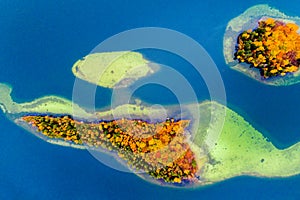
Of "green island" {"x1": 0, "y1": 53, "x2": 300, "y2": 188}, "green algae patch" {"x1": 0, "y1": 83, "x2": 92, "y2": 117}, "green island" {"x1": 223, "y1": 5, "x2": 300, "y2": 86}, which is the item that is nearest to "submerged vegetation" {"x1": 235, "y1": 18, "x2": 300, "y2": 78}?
"green island" {"x1": 223, "y1": 5, "x2": 300, "y2": 86}

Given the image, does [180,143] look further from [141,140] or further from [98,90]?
[98,90]

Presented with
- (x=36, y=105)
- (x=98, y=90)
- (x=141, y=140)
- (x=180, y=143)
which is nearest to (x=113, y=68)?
(x=98, y=90)

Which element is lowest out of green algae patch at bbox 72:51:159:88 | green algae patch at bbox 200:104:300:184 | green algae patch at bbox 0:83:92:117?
green algae patch at bbox 200:104:300:184

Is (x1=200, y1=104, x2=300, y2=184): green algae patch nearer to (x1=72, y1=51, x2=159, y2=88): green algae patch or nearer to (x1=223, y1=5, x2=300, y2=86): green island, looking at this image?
(x1=223, y1=5, x2=300, y2=86): green island

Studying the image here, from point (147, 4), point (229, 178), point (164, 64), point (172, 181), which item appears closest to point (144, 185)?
point (172, 181)

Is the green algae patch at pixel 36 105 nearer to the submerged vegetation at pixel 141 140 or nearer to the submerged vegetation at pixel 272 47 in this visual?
the submerged vegetation at pixel 141 140

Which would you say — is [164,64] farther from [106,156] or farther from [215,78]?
[106,156]
